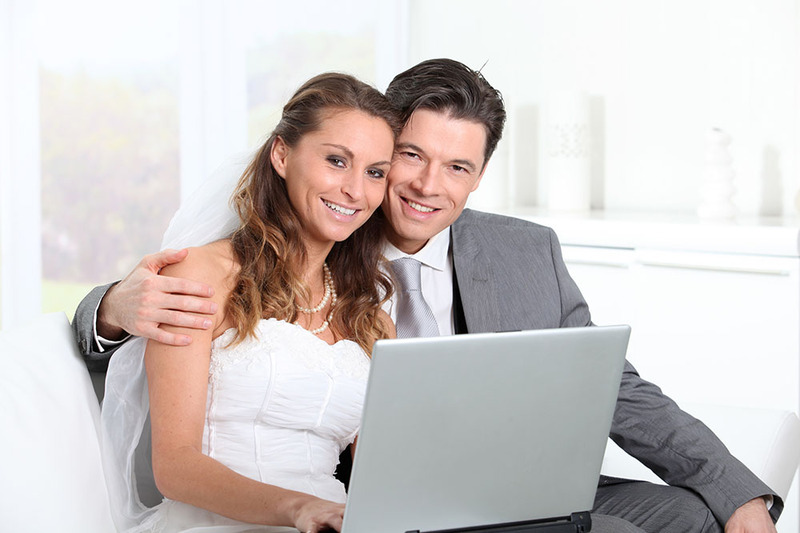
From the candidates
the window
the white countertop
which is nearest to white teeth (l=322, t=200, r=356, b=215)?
the white countertop

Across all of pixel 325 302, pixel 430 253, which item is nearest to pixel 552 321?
pixel 430 253

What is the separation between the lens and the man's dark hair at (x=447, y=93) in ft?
7.09

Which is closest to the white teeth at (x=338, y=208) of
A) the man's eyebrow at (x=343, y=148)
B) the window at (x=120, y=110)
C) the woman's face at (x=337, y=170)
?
the woman's face at (x=337, y=170)

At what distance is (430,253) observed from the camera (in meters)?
2.29

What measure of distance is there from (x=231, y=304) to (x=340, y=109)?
46cm

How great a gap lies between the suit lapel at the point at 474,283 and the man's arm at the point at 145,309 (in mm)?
681

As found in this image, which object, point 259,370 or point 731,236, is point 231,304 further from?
point 731,236

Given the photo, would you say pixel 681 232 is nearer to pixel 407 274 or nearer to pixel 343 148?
pixel 407 274

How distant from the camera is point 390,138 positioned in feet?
6.59

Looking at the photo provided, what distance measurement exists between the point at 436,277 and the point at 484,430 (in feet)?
3.32

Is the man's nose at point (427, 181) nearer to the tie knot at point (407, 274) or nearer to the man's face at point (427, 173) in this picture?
the man's face at point (427, 173)

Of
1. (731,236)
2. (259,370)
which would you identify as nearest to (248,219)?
(259,370)

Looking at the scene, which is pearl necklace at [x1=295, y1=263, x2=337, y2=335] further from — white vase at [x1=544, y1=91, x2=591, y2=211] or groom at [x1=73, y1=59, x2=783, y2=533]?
white vase at [x1=544, y1=91, x2=591, y2=211]

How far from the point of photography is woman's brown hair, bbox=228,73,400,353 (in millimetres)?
1904
